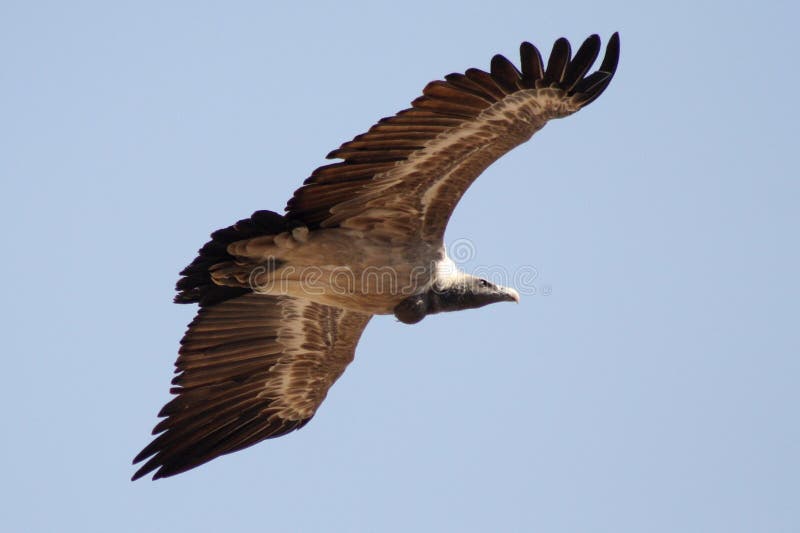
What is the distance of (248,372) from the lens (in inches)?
486

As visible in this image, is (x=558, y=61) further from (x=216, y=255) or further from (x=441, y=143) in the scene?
(x=216, y=255)

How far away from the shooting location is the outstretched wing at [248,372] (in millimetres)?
11945

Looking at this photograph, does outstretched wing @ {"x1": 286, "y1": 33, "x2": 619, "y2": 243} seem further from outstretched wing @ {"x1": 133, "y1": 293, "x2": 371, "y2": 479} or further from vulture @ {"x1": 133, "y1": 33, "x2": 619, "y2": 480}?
outstretched wing @ {"x1": 133, "y1": 293, "x2": 371, "y2": 479}

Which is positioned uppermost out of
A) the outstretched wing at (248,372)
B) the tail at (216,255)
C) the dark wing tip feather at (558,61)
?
the dark wing tip feather at (558,61)

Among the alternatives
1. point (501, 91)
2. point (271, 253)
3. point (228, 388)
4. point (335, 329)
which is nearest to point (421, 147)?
point (501, 91)

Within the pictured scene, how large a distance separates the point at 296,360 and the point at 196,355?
986mm

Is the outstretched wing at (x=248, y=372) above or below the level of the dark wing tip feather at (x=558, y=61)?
below

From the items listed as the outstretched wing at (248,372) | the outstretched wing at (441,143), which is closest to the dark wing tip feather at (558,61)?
the outstretched wing at (441,143)

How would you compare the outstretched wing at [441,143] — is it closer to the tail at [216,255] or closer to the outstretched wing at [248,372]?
the tail at [216,255]

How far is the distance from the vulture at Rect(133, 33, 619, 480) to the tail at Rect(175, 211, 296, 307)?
1 centimetres

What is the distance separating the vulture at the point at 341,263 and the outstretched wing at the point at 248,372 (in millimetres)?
12

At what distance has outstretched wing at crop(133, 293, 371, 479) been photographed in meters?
11.9

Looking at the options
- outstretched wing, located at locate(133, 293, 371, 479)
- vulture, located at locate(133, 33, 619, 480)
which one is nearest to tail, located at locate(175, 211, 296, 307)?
vulture, located at locate(133, 33, 619, 480)

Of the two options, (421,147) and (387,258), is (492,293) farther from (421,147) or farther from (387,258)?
(421,147)
